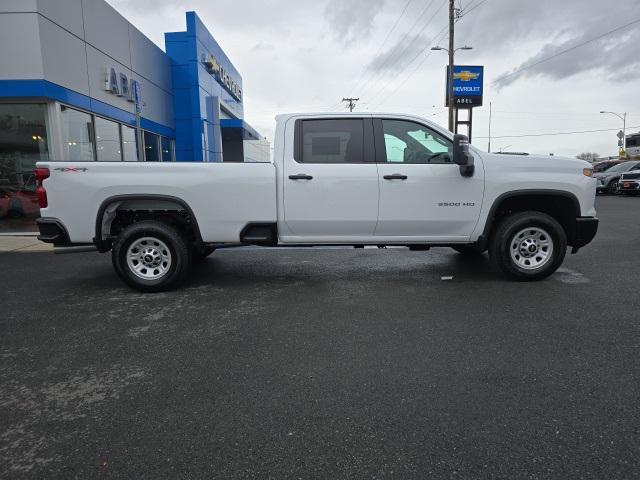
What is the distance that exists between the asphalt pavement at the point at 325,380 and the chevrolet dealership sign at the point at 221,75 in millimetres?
19057

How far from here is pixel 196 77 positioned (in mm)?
20844

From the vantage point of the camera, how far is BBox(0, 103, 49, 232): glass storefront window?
11.3 meters

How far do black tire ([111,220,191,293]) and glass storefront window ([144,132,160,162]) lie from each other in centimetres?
1261

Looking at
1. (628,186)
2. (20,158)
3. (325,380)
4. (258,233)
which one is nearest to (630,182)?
(628,186)

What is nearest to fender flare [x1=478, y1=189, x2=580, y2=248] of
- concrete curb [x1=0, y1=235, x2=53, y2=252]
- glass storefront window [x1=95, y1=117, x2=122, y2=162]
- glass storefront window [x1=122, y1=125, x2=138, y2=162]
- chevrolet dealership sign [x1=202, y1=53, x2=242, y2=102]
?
concrete curb [x1=0, y1=235, x2=53, y2=252]

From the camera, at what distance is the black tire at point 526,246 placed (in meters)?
5.73

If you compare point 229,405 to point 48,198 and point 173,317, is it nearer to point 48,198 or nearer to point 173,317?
point 173,317

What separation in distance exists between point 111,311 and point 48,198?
5.40 feet

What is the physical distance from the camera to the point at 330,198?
559 centimetres

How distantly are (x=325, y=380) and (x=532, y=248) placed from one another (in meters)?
3.84

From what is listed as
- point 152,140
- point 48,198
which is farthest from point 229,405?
point 152,140

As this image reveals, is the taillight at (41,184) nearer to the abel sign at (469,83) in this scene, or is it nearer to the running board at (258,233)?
the running board at (258,233)

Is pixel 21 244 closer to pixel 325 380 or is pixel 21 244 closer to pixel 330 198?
pixel 330 198

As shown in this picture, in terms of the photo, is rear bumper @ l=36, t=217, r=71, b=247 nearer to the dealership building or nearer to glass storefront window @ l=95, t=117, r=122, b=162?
the dealership building
